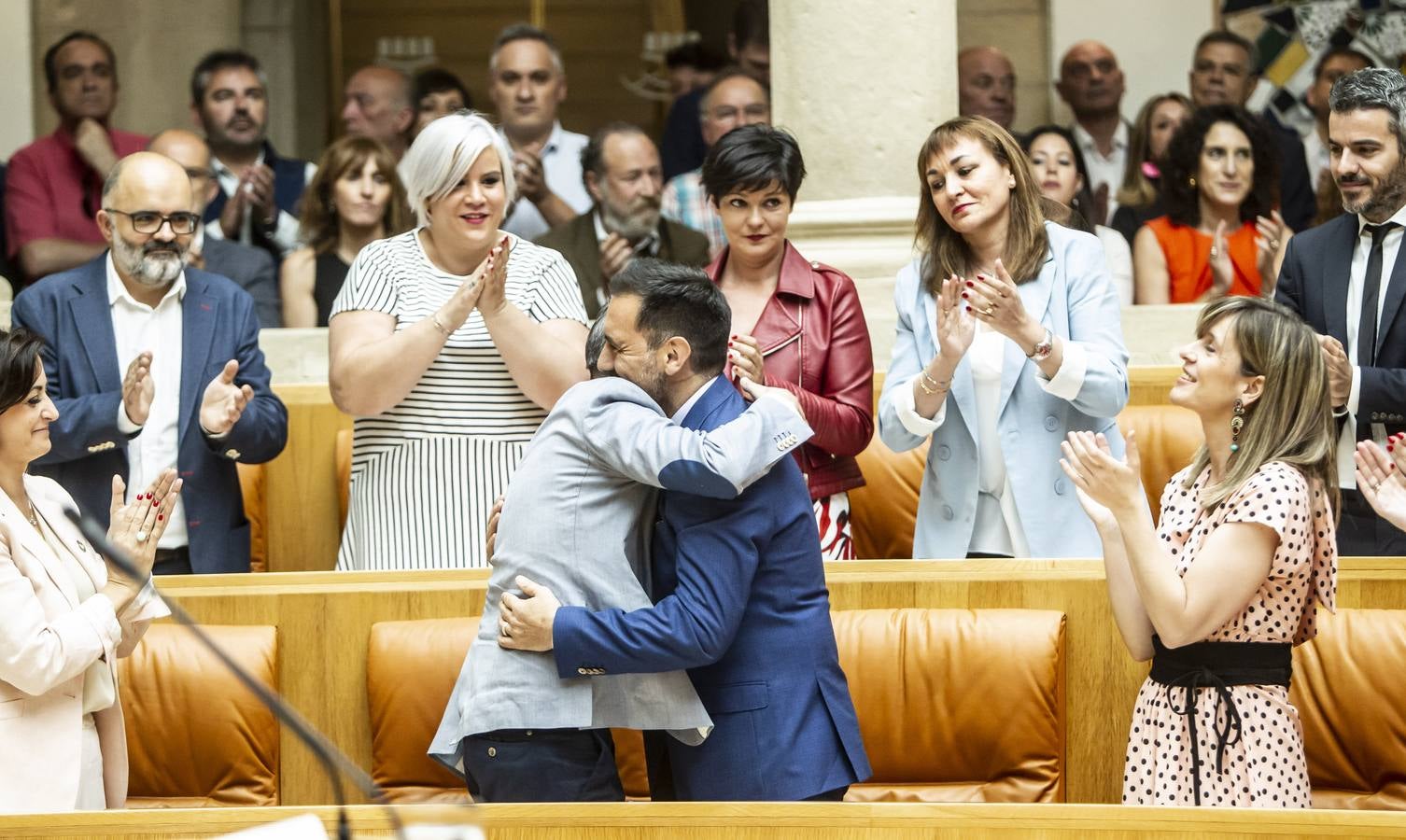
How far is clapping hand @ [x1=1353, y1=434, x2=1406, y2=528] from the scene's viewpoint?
266 centimetres

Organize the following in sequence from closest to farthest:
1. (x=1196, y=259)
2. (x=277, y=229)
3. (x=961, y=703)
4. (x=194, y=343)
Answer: (x=961, y=703) → (x=194, y=343) → (x=1196, y=259) → (x=277, y=229)

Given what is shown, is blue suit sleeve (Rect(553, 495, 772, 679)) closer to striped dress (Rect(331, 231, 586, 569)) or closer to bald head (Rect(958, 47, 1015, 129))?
striped dress (Rect(331, 231, 586, 569))

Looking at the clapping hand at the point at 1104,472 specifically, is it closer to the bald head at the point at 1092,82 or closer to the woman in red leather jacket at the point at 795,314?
the woman in red leather jacket at the point at 795,314

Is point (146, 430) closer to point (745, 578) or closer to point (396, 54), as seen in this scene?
point (745, 578)

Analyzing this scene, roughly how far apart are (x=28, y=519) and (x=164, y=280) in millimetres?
974

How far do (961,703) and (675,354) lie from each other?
928 millimetres

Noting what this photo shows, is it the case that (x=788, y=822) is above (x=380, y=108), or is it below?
below

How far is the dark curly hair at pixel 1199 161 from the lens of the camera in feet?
14.9

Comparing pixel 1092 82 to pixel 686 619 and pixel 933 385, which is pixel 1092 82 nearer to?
pixel 933 385

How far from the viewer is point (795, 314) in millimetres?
3303

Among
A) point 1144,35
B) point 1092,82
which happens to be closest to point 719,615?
point 1092,82

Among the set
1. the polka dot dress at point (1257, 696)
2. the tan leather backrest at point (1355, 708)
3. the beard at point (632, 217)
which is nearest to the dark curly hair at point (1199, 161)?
the beard at point (632, 217)

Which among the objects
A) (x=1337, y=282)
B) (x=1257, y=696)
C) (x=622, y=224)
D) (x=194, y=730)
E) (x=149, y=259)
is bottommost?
(x=194, y=730)

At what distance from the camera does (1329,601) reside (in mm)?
2572
